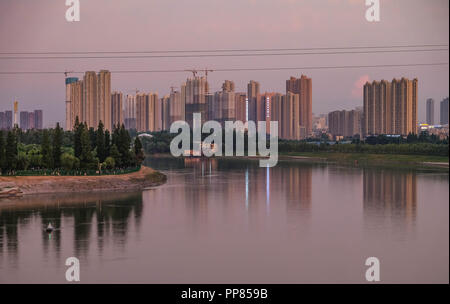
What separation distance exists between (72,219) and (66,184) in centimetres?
993

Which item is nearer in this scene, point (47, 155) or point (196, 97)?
point (47, 155)

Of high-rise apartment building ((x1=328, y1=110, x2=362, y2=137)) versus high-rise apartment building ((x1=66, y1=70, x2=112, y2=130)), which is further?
high-rise apartment building ((x1=328, y1=110, x2=362, y2=137))

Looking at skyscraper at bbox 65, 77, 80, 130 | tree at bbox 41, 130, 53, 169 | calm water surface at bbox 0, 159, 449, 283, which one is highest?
skyscraper at bbox 65, 77, 80, 130

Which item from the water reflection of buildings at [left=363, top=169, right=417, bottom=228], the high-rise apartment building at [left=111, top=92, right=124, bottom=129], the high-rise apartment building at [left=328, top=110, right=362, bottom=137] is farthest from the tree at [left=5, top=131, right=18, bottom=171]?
the high-rise apartment building at [left=328, top=110, right=362, bottom=137]

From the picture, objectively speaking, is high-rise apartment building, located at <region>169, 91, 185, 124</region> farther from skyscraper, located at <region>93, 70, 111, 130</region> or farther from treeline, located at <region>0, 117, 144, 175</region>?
treeline, located at <region>0, 117, 144, 175</region>

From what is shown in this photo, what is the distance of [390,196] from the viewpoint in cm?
3912

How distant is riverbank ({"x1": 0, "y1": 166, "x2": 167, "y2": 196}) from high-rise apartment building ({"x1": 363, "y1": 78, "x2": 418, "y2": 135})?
95.9 metres

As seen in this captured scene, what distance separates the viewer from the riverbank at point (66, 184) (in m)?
36.8

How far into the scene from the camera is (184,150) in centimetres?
11338

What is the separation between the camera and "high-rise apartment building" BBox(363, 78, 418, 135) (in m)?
128

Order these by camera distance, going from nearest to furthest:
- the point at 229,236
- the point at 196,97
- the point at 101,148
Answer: the point at 229,236
the point at 101,148
the point at 196,97

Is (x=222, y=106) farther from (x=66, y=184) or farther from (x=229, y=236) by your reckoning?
(x=229, y=236)

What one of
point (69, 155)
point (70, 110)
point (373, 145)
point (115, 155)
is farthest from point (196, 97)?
point (69, 155)
